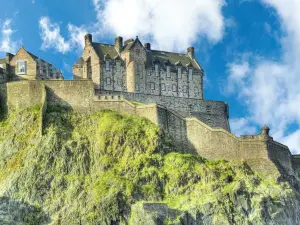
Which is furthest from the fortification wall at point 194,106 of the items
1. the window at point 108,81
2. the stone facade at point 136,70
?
the window at point 108,81

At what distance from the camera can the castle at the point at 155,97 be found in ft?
233

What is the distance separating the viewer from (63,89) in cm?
7275

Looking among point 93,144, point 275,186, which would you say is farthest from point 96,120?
point 275,186

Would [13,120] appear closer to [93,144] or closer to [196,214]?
[93,144]

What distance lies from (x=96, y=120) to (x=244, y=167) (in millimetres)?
13481

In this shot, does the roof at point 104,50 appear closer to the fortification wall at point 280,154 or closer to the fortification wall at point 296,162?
the fortification wall at point 280,154

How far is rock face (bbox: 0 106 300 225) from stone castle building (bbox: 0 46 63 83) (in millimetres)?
6417

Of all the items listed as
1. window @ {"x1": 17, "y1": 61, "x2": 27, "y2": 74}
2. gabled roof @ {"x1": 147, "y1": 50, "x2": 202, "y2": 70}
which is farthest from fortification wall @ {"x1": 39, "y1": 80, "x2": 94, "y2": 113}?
gabled roof @ {"x1": 147, "y1": 50, "x2": 202, "y2": 70}

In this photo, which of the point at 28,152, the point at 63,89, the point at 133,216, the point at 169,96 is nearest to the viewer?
the point at 133,216

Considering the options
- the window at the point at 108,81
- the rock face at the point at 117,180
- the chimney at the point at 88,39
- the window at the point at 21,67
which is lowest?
the rock face at the point at 117,180

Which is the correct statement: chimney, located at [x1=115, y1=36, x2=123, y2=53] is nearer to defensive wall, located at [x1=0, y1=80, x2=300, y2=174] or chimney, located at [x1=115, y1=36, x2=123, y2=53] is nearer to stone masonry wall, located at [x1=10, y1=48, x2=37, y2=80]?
stone masonry wall, located at [x1=10, y1=48, x2=37, y2=80]

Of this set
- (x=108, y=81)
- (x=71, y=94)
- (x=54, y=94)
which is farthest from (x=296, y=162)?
(x=54, y=94)

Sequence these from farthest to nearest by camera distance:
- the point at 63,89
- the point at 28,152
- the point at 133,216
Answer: the point at 63,89
the point at 28,152
the point at 133,216

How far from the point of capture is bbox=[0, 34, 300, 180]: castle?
2800 inches
